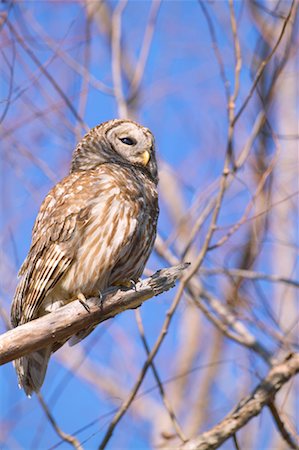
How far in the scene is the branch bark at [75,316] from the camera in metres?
3.84

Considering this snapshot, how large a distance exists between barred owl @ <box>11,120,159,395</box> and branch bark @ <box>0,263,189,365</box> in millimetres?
213

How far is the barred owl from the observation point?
14.6 ft

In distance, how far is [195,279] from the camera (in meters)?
5.87

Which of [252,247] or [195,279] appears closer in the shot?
[195,279]

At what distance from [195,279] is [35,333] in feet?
7.09

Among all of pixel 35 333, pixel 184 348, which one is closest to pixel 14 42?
pixel 35 333

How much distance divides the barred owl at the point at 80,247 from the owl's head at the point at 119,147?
1.33 feet

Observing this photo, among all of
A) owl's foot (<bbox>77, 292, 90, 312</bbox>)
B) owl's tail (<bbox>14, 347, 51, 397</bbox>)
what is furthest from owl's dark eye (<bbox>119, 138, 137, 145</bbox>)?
owl's tail (<bbox>14, 347, 51, 397</bbox>)

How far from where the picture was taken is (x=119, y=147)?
17.1ft

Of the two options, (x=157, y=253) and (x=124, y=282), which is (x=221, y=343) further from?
(x=124, y=282)

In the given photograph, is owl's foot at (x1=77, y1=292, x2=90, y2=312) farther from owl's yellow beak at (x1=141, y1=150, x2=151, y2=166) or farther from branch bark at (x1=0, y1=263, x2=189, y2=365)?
owl's yellow beak at (x1=141, y1=150, x2=151, y2=166)

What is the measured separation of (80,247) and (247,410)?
3.94ft

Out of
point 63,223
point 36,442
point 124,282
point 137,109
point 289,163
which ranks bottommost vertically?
point 36,442

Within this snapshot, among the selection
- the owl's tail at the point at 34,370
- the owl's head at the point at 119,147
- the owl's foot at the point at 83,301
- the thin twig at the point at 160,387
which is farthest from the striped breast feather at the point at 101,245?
the owl's head at the point at 119,147
